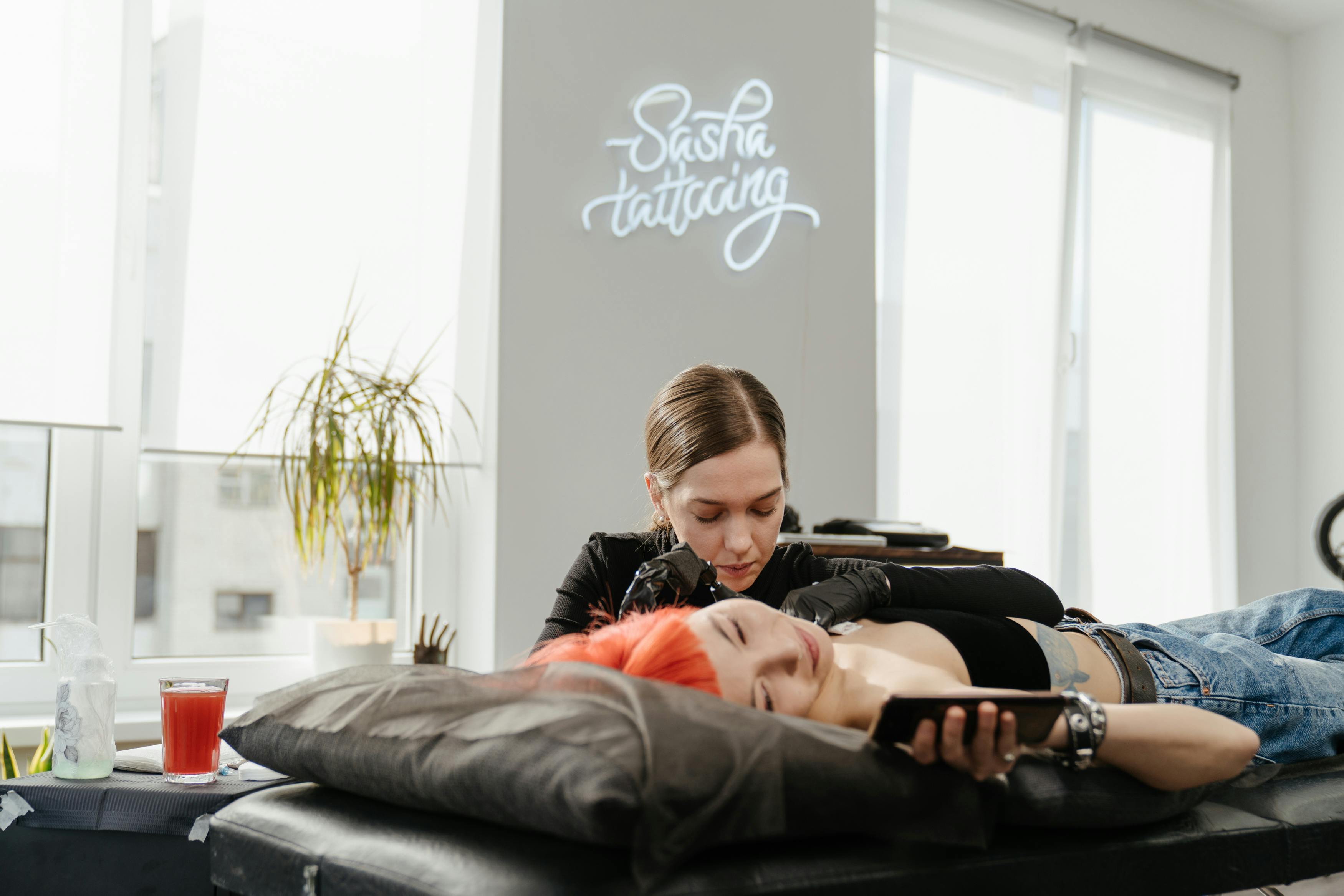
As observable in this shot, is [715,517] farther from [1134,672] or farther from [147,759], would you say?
[147,759]

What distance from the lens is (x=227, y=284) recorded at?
270 centimetres

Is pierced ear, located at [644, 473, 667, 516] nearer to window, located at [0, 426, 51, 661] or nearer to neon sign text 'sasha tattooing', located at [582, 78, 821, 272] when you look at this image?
neon sign text 'sasha tattooing', located at [582, 78, 821, 272]

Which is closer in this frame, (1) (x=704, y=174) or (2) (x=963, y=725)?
(2) (x=963, y=725)

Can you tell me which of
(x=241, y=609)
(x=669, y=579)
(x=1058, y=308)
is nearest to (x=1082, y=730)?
(x=669, y=579)

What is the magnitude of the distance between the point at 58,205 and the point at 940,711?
2.57 metres

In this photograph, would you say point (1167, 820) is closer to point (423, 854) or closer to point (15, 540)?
point (423, 854)

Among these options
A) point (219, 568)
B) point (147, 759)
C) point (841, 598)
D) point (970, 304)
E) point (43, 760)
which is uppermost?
point (970, 304)

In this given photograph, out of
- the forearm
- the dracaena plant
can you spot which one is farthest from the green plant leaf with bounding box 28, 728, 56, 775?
the forearm

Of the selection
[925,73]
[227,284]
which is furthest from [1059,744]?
[925,73]

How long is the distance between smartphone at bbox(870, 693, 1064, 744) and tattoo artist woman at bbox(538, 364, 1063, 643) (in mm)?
457

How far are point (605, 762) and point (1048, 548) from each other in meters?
3.64

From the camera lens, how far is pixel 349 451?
2.61 m

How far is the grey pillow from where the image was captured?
0.67m

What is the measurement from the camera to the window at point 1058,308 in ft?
12.6
